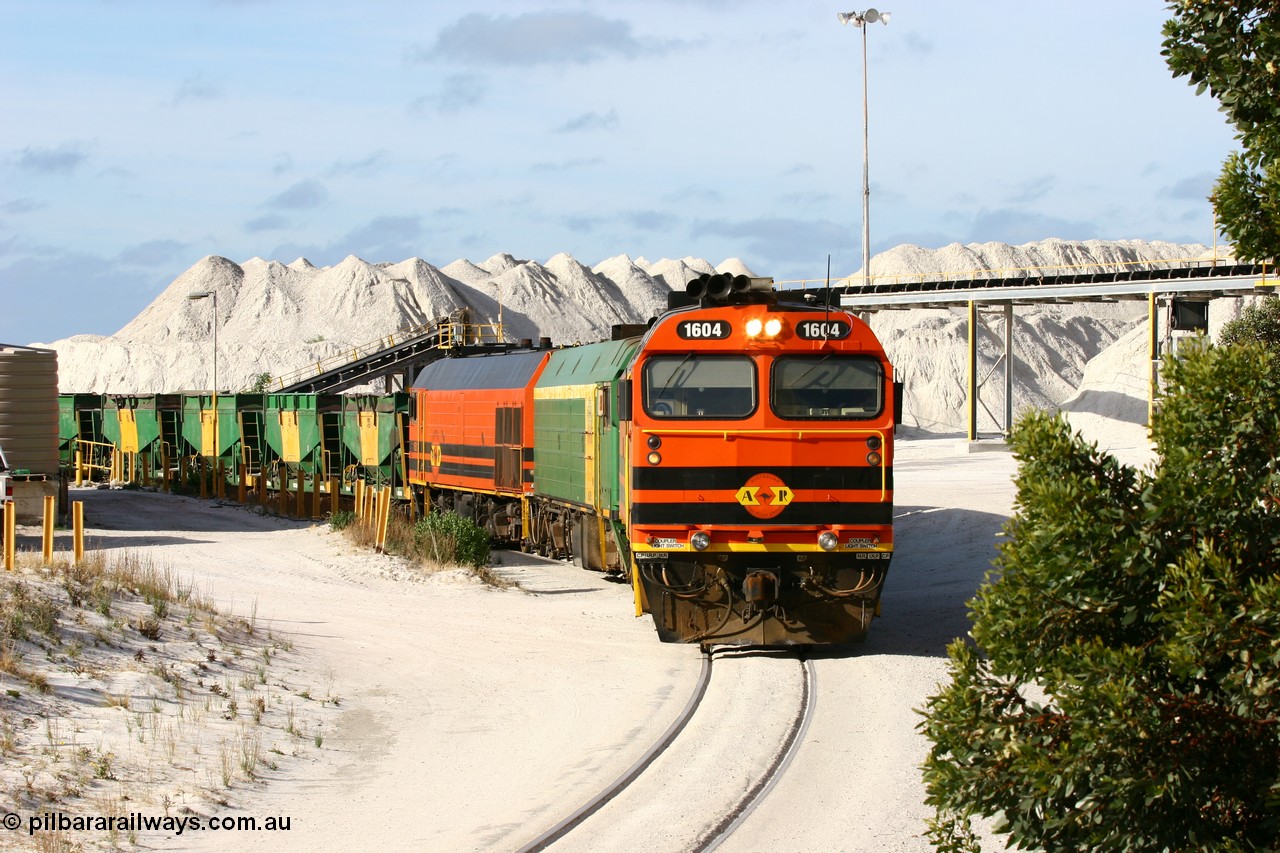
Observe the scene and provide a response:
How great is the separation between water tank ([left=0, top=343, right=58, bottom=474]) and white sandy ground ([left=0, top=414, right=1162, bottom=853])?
19.6ft

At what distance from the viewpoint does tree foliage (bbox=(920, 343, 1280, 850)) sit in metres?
5.32

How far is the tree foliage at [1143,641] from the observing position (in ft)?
17.5

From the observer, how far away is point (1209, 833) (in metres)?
5.50

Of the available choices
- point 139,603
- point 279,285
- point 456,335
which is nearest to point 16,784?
point 139,603

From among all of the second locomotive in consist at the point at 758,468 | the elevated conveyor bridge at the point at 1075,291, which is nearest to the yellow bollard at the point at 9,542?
the second locomotive in consist at the point at 758,468

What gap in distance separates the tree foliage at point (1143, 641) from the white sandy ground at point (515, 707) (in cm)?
92

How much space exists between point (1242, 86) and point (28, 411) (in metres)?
28.8

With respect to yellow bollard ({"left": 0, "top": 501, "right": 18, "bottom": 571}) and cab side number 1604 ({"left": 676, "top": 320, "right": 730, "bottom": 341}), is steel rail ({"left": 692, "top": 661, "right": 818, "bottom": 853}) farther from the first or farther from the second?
yellow bollard ({"left": 0, "top": 501, "right": 18, "bottom": 571})

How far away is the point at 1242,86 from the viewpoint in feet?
20.5

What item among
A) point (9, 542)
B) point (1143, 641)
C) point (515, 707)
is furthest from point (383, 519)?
point (1143, 641)

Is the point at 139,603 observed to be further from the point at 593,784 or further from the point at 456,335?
the point at 456,335

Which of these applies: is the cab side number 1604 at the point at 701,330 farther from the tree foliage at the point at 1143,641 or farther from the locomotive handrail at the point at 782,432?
the tree foliage at the point at 1143,641

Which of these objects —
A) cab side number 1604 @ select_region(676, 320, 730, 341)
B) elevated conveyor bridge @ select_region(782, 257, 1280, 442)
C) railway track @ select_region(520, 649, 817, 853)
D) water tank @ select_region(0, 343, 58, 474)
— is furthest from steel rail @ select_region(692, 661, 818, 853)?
elevated conveyor bridge @ select_region(782, 257, 1280, 442)

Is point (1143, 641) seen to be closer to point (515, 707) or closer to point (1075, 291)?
point (515, 707)
